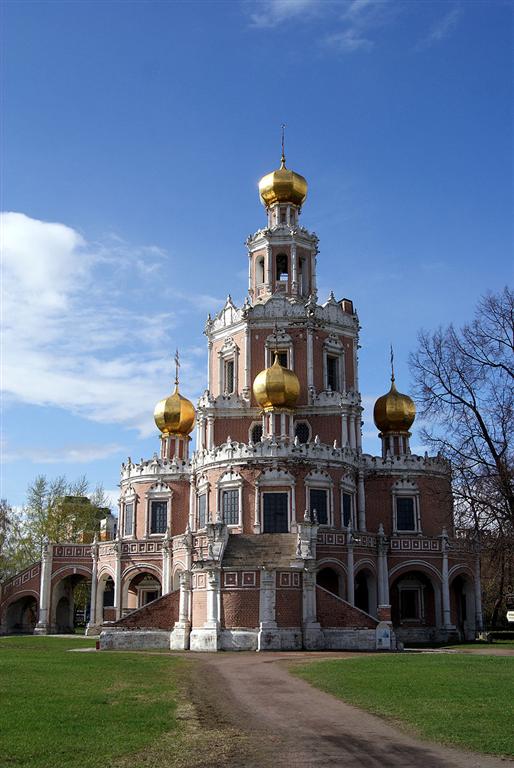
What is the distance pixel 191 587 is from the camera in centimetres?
4056

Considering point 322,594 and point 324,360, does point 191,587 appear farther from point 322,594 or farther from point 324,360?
point 324,360

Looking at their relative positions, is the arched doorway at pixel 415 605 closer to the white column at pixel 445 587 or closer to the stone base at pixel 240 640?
the white column at pixel 445 587

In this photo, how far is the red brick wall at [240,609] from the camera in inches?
1487

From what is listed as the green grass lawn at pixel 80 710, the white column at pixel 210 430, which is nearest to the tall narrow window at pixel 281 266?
the white column at pixel 210 430

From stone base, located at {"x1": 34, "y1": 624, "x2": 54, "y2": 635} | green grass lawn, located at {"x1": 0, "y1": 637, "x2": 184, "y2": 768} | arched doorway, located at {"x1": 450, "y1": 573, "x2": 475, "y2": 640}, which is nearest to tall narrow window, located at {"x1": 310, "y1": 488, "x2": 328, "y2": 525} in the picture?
arched doorway, located at {"x1": 450, "y1": 573, "x2": 475, "y2": 640}

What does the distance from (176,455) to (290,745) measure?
4620 cm

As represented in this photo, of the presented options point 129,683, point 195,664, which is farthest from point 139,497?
point 129,683

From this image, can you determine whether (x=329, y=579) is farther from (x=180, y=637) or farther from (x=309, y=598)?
(x=180, y=637)

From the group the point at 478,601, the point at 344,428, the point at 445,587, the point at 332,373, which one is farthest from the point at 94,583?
the point at 478,601

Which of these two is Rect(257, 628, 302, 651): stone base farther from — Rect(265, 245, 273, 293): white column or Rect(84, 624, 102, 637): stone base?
Rect(265, 245, 273, 293): white column

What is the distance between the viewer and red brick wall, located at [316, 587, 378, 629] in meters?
38.6

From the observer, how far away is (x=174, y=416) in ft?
194

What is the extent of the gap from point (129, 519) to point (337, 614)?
21.8 m

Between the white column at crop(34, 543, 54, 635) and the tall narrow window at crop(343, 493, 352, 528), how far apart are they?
63.8 ft
